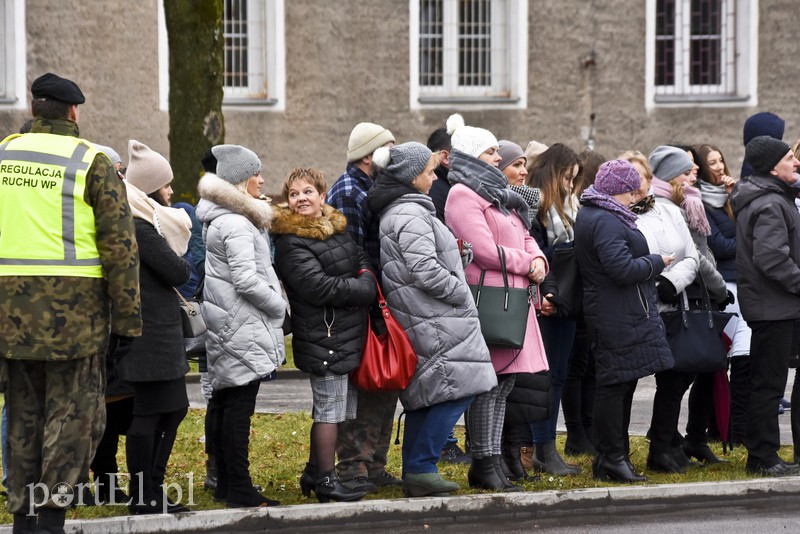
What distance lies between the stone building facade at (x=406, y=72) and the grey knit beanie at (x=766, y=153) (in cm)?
1307

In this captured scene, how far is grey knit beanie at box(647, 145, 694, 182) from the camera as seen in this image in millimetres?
9414

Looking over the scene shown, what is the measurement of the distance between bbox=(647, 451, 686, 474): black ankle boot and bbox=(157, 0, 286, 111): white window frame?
44.2 feet

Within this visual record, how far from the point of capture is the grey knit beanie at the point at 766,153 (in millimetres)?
8883

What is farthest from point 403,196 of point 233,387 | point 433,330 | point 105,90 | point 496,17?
point 496,17

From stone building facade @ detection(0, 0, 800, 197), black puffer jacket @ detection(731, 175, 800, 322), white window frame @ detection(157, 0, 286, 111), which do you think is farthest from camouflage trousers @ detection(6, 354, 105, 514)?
white window frame @ detection(157, 0, 286, 111)

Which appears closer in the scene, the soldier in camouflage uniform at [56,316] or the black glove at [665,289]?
the soldier in camouflage uniform at [56,316]

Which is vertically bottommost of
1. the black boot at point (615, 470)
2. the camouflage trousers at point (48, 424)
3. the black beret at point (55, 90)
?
the black boot at point (615, 470)

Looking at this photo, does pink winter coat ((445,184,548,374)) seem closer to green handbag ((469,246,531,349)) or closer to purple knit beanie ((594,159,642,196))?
green handbag ((469,246,531,349))

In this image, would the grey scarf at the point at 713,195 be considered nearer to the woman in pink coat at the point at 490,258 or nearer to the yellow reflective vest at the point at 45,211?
the woman in pink coat at the point at 490,258

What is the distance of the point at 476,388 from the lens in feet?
26.0

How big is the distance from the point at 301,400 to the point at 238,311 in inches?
211

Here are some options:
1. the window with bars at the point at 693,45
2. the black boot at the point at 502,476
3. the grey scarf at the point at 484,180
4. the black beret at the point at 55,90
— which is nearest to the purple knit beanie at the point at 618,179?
the grey scarf at the point at 484,180

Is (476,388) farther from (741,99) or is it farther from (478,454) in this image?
(741,99)

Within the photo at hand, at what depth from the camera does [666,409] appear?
29.6 feet
